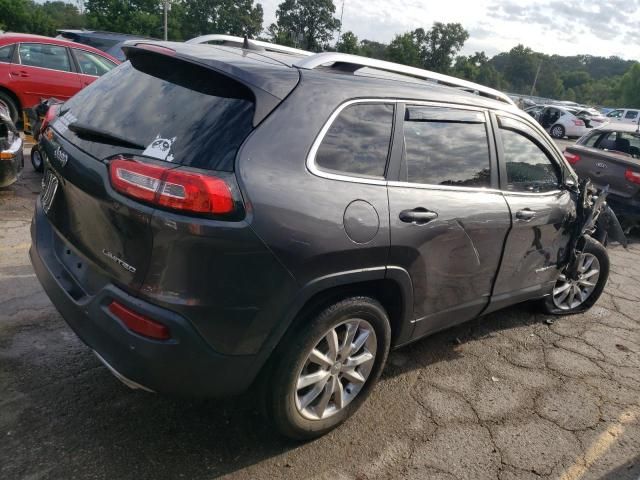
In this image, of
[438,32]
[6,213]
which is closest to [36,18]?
[6,213]

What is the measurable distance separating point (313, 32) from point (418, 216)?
68830 mm

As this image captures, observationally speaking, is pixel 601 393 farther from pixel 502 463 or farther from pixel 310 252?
pixel 310 252

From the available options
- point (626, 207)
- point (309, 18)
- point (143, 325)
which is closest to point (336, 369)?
point (143, 325)

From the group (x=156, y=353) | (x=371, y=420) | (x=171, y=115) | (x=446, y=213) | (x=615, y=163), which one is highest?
(x=171, y=115)

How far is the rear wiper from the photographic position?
2240 mm

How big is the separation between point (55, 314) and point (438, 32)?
84.3 m

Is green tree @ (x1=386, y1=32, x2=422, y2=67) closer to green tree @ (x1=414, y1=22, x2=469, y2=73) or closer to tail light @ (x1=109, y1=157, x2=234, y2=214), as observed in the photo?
green tree @ (x1=414, y1=22, x2=469, y2=73)

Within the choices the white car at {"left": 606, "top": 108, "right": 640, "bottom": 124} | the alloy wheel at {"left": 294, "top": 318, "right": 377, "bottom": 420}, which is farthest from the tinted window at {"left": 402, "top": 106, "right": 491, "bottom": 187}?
the white car at {"left": 606, "top": 108, "right": 640, "bottom": 124}

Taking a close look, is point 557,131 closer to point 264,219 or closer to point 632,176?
point 632,176

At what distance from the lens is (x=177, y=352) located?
206cm

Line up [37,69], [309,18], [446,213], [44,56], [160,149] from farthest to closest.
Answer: [309,18] < [44,56] < [37,69] < [446,213] < [160,149]

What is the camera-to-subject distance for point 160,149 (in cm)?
213

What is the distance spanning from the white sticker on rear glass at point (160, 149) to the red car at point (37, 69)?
24.4 feet

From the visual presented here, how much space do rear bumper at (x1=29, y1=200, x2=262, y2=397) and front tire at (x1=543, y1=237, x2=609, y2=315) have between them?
3202 millimetres
